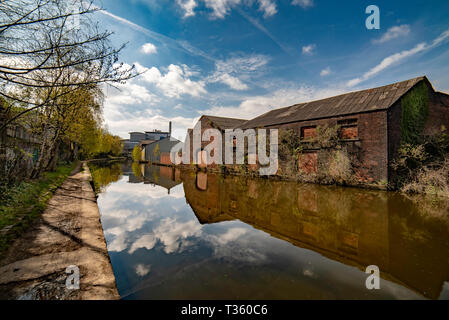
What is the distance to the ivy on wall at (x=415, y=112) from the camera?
11.2 metres

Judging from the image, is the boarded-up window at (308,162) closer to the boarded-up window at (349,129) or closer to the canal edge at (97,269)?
the boarded-up window at (349,129)

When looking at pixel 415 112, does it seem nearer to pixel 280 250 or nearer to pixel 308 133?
pixel 308 133

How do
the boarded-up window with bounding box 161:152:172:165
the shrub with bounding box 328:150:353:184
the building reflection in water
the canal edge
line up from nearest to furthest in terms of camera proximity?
the canal edge → the building reflection in water → the shrub with bounding box 328:150:353:184 → the boarded-up window with bounding box 161:152:172:165

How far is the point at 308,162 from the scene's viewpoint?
13789mm

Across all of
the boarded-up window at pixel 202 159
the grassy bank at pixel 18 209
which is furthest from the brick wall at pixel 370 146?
the boarded-up window at pixel 202 159

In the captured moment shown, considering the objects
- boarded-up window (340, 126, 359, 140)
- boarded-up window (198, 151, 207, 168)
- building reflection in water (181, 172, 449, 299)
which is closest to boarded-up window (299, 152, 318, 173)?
boarded-up window (340, 126, 359, 140)

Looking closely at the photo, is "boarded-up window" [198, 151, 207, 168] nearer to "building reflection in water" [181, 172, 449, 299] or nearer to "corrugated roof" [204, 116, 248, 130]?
"corrugated roof" [204, 116, 248, 130]

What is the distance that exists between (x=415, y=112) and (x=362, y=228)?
1132 centimetres

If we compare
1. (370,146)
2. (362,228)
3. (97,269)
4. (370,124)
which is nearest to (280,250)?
(362,228)

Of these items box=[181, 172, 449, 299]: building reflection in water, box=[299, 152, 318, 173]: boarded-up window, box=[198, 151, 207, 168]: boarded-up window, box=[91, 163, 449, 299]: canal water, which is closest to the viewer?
box=[91, 163, 449, 299]: canal water

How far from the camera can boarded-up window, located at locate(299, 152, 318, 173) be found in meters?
13.4

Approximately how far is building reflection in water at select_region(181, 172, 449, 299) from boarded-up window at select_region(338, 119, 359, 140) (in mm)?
5171

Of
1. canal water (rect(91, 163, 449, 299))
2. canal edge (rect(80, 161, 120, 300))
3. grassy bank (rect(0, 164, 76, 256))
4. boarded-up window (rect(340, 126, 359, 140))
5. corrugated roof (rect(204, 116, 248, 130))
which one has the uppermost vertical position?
corrugated roof (rect(204, 116, 248, 130))

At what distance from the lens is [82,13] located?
3.41 metres
